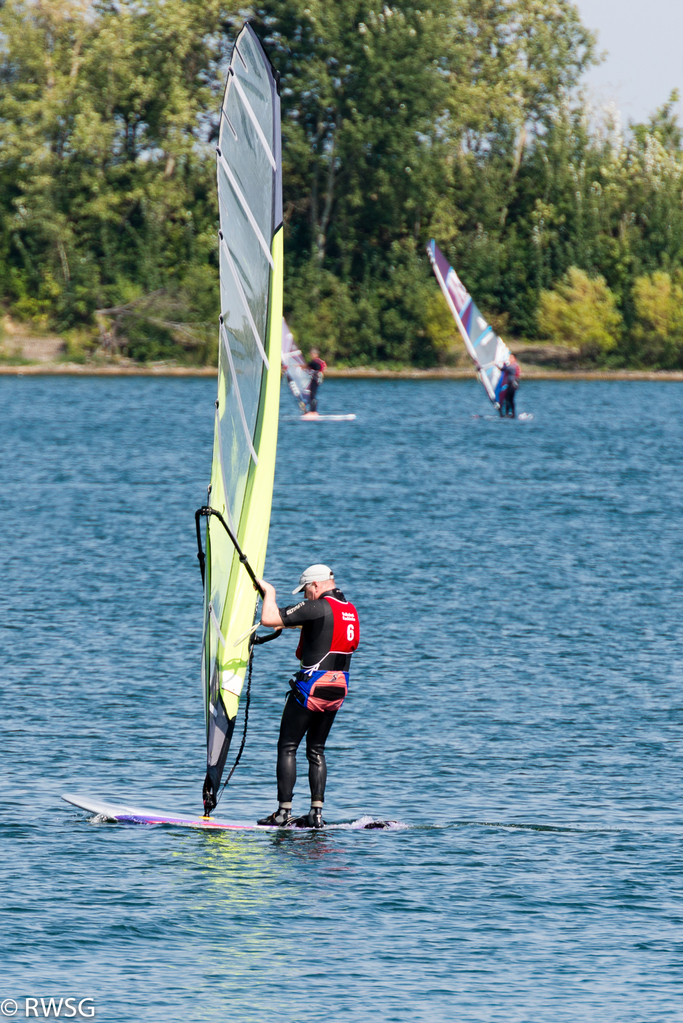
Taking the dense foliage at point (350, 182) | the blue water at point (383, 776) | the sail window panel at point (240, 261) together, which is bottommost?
the blue water at point (383, 776)

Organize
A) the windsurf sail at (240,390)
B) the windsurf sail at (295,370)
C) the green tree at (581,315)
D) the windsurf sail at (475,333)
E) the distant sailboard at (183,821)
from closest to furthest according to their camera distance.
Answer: the windsurf sail at (240,390) → the distant sailboard at (183,821) → the windsurf sail at (475,333) → the windsurf sail at (295,370) → the green tree at (581,315)

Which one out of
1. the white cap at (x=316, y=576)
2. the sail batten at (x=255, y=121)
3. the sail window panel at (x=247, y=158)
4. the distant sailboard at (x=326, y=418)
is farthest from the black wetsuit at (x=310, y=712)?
the distant sailboard at (x=326, y=418)

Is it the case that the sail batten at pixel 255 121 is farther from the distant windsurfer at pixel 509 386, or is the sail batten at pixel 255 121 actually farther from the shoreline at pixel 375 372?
the shoreline at pixel 375 372

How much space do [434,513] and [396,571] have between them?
7.28 meters

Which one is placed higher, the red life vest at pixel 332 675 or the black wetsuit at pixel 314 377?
the black wetsuit at pixel 314 377

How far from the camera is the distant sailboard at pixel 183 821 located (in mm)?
12312

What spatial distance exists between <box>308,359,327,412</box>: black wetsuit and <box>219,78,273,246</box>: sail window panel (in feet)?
115

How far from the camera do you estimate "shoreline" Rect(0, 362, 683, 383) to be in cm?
7856

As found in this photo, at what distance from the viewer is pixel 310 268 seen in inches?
3287

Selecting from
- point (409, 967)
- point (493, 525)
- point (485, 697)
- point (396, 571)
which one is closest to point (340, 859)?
point (409, 967)

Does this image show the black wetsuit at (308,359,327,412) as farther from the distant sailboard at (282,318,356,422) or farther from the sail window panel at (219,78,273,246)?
the sail window panel at (219,78,273,246)

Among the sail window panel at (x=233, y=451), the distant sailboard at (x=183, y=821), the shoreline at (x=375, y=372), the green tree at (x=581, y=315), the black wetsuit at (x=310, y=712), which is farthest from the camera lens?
the green tree at (x=581, y=315)

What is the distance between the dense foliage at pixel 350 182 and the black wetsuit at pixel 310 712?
68.7 metres

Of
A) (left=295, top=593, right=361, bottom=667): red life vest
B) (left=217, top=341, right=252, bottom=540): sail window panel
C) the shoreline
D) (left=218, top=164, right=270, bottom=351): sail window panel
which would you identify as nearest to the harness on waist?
(left=295, top=593, right=361, bottom=667): red life vest
